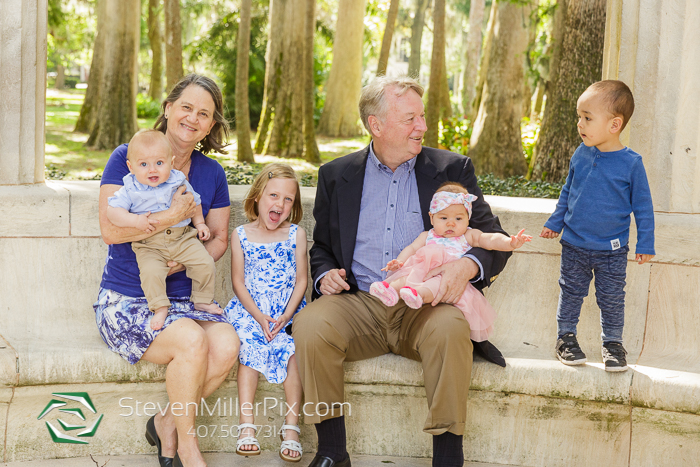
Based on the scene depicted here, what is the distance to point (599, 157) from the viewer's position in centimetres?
337

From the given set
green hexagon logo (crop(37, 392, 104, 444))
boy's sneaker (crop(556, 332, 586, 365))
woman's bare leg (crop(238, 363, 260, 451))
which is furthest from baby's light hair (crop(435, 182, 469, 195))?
green hexagon logo (crop(37, 392, 104, 444))

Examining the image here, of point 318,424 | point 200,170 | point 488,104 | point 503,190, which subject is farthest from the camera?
point 488,104

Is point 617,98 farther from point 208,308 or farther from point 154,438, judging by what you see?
point 154,438

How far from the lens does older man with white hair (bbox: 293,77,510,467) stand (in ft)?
9.84

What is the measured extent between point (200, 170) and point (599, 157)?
2.06 m

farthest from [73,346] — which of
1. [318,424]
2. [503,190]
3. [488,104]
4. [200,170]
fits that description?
[488,104]

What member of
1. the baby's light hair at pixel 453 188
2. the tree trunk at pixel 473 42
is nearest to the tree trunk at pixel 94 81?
the tree trunk at pixel 473 42

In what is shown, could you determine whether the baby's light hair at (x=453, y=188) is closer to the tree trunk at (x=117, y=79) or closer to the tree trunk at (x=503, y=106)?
the tree trunk at (x=503, y=106)

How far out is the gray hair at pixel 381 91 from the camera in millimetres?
3622

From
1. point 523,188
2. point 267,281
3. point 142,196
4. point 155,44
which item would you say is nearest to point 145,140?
point 142,196

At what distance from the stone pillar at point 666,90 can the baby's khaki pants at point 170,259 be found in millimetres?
2622

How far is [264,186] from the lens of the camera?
355 centimetres

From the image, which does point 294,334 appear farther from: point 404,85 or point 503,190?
point 503,190

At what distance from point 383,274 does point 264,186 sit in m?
0.78
